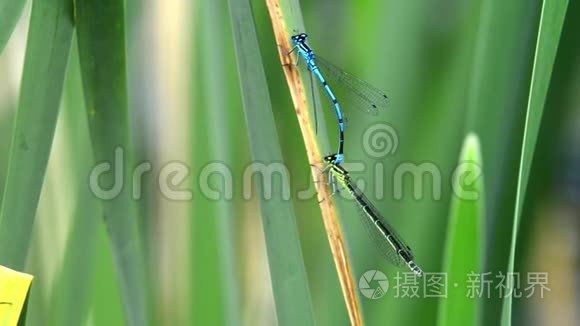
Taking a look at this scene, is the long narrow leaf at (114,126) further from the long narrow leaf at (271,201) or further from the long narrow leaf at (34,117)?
the long narrow leaf at (271,201)

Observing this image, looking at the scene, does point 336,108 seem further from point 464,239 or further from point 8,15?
point 8,15

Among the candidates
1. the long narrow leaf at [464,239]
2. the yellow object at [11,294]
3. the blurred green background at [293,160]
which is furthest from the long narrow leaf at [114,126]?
the long narrow leaf at [464,239]

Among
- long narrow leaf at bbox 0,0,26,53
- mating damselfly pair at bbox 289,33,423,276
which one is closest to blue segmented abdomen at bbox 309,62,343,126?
mating damselfly pair at bbox 289,33,423,276

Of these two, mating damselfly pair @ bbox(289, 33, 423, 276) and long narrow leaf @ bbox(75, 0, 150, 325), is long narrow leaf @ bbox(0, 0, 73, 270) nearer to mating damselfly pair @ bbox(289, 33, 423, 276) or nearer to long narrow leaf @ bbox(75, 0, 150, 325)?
long narrow leaf @ bbox(75, 0, 150, 325)

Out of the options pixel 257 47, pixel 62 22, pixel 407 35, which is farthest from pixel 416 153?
pixel 62 22

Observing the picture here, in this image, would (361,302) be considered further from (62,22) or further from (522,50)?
(62,22)
